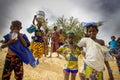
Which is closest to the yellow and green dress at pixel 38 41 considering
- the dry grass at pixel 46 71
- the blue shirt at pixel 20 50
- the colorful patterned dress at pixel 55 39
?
the dry grass at pixel 46 71

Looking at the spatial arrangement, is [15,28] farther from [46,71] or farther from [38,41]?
[46,71]

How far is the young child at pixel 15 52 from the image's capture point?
5.24m

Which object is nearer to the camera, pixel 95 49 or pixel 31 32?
pixel 95 49

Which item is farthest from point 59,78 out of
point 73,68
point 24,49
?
point 24,49

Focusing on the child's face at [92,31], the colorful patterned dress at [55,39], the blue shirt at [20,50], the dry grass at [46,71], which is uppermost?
the colorful patterned dress at [55,39]

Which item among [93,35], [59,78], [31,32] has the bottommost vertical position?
[59,78]

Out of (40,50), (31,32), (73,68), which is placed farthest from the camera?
(40,50)

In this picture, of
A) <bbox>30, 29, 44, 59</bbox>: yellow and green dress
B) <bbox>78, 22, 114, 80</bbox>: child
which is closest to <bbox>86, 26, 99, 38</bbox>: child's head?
<bbox>78, 22, 114, 80</bbox>: child

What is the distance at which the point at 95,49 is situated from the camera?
4.30 meters

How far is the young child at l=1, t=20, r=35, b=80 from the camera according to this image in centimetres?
524

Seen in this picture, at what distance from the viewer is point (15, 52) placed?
17.5 ft

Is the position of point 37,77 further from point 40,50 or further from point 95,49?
point 95,49

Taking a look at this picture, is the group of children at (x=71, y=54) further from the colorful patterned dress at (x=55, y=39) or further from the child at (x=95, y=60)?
the colorful patterned dress at (x=55, y=39)

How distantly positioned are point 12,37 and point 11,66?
69 centimetres
